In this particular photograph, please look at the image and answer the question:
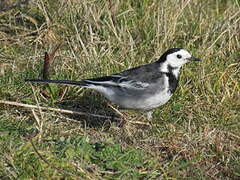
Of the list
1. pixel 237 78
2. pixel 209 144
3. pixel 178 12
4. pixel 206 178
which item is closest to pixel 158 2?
pixel 178 12

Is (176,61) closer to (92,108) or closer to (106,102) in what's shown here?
(106,102)

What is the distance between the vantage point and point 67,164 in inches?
145

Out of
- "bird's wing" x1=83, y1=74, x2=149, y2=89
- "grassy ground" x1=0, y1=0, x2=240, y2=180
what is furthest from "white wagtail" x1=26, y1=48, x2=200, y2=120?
"grassy ground" x1=0, y1=0, x2=240, y2=180

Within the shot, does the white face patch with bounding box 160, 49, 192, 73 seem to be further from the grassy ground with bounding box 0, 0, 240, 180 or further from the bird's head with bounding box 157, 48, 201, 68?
the grassy ground with bounding box 0, 0, 240, 180

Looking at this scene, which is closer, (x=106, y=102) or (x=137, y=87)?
(x=137, y=87)

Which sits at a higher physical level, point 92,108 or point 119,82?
point 119,82

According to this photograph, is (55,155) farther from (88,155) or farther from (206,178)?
(206,178)

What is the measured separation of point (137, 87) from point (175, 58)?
20.8 inches

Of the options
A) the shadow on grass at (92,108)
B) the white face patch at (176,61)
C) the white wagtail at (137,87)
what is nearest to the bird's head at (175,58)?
the white face patch at (176,61)

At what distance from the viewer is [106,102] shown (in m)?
5.27

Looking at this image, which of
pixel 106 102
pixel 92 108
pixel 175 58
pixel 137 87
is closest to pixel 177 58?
pixel 175 58

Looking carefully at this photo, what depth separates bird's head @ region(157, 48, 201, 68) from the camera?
5.04 m

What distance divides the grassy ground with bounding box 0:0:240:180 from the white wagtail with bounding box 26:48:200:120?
0.23 m

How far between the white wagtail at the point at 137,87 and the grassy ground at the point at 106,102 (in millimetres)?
228
